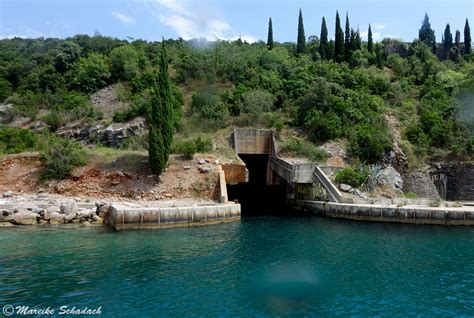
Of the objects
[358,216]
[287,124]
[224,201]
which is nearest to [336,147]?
[287,124]

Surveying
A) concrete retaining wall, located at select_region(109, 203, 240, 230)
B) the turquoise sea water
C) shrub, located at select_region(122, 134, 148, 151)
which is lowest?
the turquoise sea water

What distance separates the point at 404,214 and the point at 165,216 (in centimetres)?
1561

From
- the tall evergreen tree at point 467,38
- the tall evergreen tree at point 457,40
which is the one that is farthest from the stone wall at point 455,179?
the tall evergreen tree at point 457,40

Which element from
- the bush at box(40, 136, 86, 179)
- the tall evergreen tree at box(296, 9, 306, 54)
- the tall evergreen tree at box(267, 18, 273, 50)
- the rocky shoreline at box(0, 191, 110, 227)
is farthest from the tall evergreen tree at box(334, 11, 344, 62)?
the rocky shoreline at box(0, 191, 110, 227)

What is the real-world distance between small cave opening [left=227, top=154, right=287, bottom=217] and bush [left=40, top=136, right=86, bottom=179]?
1465 centimetres

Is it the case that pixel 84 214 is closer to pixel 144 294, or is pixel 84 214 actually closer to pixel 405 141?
pixel 144 294

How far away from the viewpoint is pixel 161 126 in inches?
1160

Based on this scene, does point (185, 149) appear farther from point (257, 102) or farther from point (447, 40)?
point (447, 40)

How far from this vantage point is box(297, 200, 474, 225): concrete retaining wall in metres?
25.5

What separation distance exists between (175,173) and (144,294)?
17.5m

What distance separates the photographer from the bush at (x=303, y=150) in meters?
36.3

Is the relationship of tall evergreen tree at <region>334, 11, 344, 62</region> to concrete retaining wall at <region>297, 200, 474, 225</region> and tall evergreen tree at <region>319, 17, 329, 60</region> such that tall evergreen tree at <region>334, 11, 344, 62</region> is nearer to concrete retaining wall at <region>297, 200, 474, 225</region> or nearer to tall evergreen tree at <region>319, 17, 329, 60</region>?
tall evergreen tree at <region>319, 17, 329, 60</region>

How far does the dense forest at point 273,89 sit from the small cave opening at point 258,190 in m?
3.94

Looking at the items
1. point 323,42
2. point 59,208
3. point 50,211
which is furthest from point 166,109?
point 323,42
